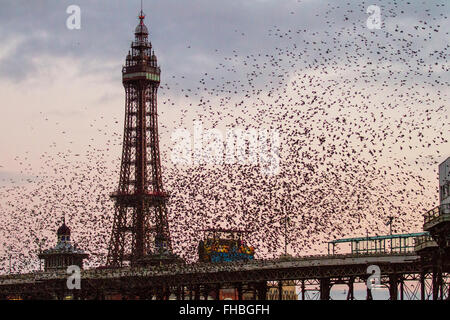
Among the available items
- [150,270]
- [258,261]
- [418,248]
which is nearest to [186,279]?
[150,270]

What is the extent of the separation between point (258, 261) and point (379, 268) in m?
23.4

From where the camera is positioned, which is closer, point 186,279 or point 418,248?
point 418,248
